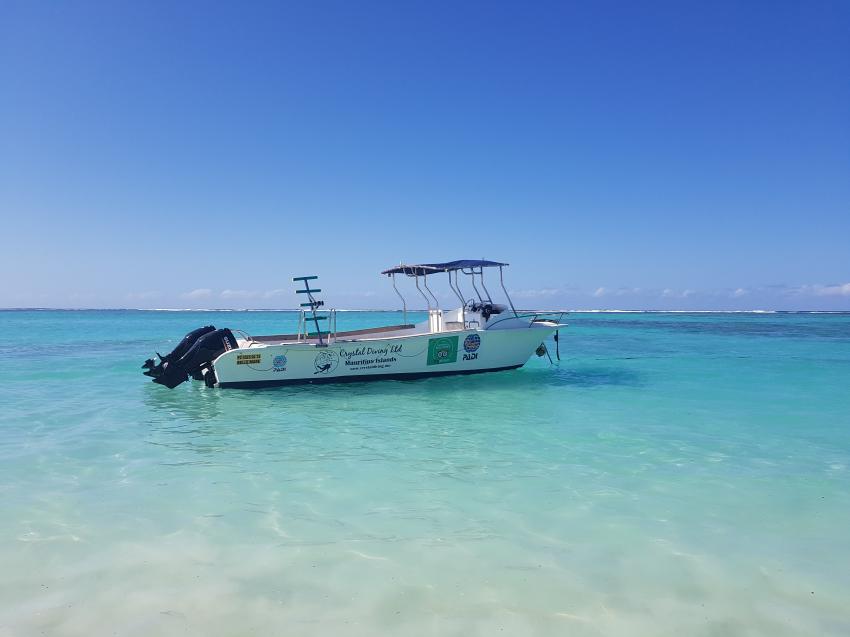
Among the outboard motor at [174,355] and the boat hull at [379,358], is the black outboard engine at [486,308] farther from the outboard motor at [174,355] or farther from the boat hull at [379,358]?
the outboard motor at [174,355]

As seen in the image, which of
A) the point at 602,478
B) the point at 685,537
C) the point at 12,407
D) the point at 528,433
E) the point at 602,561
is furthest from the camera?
the point at 12,407

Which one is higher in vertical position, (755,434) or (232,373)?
(232,373)

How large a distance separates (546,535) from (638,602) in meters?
1.10

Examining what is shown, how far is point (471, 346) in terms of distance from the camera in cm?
1390

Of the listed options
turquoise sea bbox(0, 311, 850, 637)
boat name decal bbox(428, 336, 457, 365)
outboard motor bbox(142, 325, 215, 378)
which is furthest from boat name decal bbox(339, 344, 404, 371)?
outboard motor bbox(142, 325, 215, 378)

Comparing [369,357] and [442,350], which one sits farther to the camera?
[442,350]

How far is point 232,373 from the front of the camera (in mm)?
12133

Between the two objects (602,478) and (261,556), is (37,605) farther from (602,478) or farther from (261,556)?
(602,478)

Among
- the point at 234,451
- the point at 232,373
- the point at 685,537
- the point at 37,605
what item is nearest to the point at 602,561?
the point at 685,537

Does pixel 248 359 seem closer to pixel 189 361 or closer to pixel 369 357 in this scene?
pixel 189 361

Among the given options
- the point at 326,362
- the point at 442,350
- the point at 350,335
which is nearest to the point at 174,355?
the point at 326,362

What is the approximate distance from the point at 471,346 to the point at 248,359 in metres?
5.33

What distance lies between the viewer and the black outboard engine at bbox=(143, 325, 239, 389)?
12359mm

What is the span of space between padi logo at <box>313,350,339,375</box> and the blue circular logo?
3.25 meters
